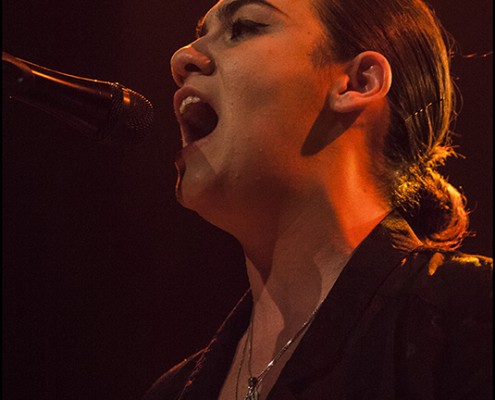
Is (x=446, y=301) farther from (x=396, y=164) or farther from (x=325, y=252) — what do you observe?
(x=396, y=164)

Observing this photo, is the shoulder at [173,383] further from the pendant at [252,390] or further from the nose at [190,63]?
the nose at [190,63]

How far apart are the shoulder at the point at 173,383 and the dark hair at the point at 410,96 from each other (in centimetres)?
76

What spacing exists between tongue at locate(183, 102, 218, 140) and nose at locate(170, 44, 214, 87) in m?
0.08

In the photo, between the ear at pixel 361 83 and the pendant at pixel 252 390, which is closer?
the pendant at pixel 252 390

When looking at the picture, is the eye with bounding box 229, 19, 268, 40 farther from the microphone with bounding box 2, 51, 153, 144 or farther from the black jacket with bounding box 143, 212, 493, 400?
the black jacket with bounding box 143, 212, 493, 400

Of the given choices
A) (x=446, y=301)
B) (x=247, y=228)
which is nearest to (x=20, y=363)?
(x=247, y=228)

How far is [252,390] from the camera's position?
5.17ft

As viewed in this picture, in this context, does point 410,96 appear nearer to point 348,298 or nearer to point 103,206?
point 348,298

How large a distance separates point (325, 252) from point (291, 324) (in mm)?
195

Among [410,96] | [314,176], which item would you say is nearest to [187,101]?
[314,176]

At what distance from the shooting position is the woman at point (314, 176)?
1420 millimetres

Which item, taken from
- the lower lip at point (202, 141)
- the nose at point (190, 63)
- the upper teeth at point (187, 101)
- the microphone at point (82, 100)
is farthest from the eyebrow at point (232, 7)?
the microphone at point (82, 100)

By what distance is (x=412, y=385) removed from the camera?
118 cm

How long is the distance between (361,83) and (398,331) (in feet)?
2.46
